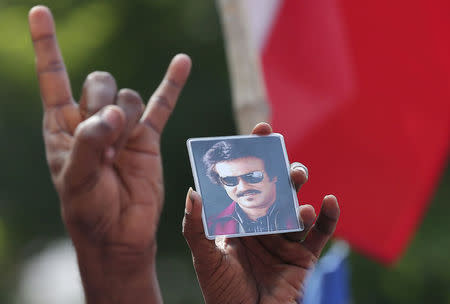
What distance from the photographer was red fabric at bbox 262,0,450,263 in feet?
14.6

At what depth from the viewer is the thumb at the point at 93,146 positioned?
2.16 metres

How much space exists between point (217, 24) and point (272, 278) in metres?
9.18

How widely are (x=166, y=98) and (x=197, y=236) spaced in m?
0.51

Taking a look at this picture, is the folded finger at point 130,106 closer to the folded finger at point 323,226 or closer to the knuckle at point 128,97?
the knuckle at point 128,97

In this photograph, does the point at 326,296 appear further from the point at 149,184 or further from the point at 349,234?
the point at 149,184

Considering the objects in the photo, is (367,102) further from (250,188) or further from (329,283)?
(250,188)

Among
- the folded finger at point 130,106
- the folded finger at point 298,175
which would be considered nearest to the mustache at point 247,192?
the folded finger at point 298,175

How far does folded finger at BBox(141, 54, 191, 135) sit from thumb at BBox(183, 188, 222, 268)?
38 centimetres

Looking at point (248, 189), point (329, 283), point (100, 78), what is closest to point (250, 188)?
point (248, 189)

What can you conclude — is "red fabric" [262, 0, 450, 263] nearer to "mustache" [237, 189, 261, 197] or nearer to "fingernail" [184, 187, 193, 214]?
"mustache" [237, 189, 261, 197]

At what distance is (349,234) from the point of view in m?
4.53

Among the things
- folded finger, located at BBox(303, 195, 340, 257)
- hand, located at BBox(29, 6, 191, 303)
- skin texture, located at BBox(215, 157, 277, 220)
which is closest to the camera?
hand, located at BBox(29, 6, 191, 303)

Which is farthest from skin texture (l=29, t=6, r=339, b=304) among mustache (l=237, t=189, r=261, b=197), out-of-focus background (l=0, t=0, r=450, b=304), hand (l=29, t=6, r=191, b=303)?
out-of-focus background (l=0, t=0, r=450, b=304)

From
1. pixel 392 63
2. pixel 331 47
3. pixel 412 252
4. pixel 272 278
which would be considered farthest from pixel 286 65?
pixel 412 252
